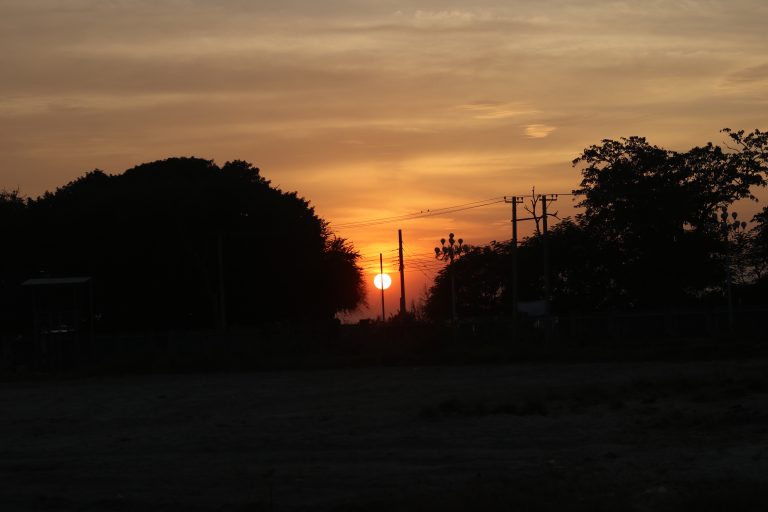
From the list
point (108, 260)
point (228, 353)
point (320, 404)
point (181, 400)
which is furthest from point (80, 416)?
point (108, 260)

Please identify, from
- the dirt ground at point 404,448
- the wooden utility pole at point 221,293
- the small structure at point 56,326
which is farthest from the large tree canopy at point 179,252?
the dirt ground at point 404,448

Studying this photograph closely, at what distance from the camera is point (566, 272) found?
76500 millimetres

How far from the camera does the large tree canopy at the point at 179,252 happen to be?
212 feet

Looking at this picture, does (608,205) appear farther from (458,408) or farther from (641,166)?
(458,408)

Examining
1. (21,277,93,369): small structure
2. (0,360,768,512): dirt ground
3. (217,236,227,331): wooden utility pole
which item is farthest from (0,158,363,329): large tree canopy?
(0,360,768,512): dirt ground

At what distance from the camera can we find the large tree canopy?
6469cm

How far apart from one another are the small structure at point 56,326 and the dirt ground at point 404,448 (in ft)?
56.0

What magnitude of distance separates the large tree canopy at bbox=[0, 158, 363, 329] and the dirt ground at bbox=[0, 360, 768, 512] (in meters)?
32.3

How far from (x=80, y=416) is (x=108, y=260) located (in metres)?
37.5

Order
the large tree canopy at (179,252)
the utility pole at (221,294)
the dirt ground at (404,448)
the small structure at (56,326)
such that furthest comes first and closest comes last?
the large tree canopy at (179,252) → the utility pole at (221,294) → the small structure at (56,326) → the dirt ground at (404,448)

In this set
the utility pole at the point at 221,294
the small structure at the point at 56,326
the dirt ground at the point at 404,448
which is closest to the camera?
the dirt ground at the point at 404,448

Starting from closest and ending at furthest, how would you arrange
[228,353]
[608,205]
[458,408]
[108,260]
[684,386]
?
[458,408] → [684,386] → [228,353] → [108,260] → [608,205]

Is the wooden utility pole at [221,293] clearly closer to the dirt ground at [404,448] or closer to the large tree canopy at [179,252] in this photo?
the large tree canopy at [179,252]

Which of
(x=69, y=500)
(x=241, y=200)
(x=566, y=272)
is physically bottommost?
(x=69, y=500)
